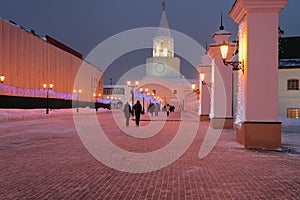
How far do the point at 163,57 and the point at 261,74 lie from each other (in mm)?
85195

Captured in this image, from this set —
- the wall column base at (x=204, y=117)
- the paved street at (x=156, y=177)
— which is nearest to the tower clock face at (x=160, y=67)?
the wall column base at (x=204, y=117)

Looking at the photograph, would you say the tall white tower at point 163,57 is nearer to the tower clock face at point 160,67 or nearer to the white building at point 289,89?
the tower clock face at point 160,67

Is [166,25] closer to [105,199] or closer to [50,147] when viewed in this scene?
[50,147]

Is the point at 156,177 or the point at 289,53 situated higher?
the point at 289,53

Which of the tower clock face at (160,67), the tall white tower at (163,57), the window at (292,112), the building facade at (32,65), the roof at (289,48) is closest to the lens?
the window at (292,112)

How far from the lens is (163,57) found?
315 ft

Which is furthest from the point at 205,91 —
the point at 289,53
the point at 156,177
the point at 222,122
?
the point at 156,177

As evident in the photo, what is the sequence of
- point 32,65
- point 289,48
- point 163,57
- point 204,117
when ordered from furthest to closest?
point 163,57 → point 32,65 → point 289,48 → point 204,117

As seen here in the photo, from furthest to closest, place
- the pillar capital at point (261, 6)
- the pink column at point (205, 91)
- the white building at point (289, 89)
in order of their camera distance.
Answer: the white building at point (289, 89), the pink column at point (205, 91), the pillar capital at point (261, 6)

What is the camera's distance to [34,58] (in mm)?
44344

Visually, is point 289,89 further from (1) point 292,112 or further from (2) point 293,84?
(1) point 292,112

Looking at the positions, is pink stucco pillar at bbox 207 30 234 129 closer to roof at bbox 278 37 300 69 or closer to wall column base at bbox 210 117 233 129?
wall column base at bbox 210 117 233 129

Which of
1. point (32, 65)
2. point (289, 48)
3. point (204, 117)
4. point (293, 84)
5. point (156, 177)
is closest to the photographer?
point (156, 177)

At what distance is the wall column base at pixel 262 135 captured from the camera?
452 inches
